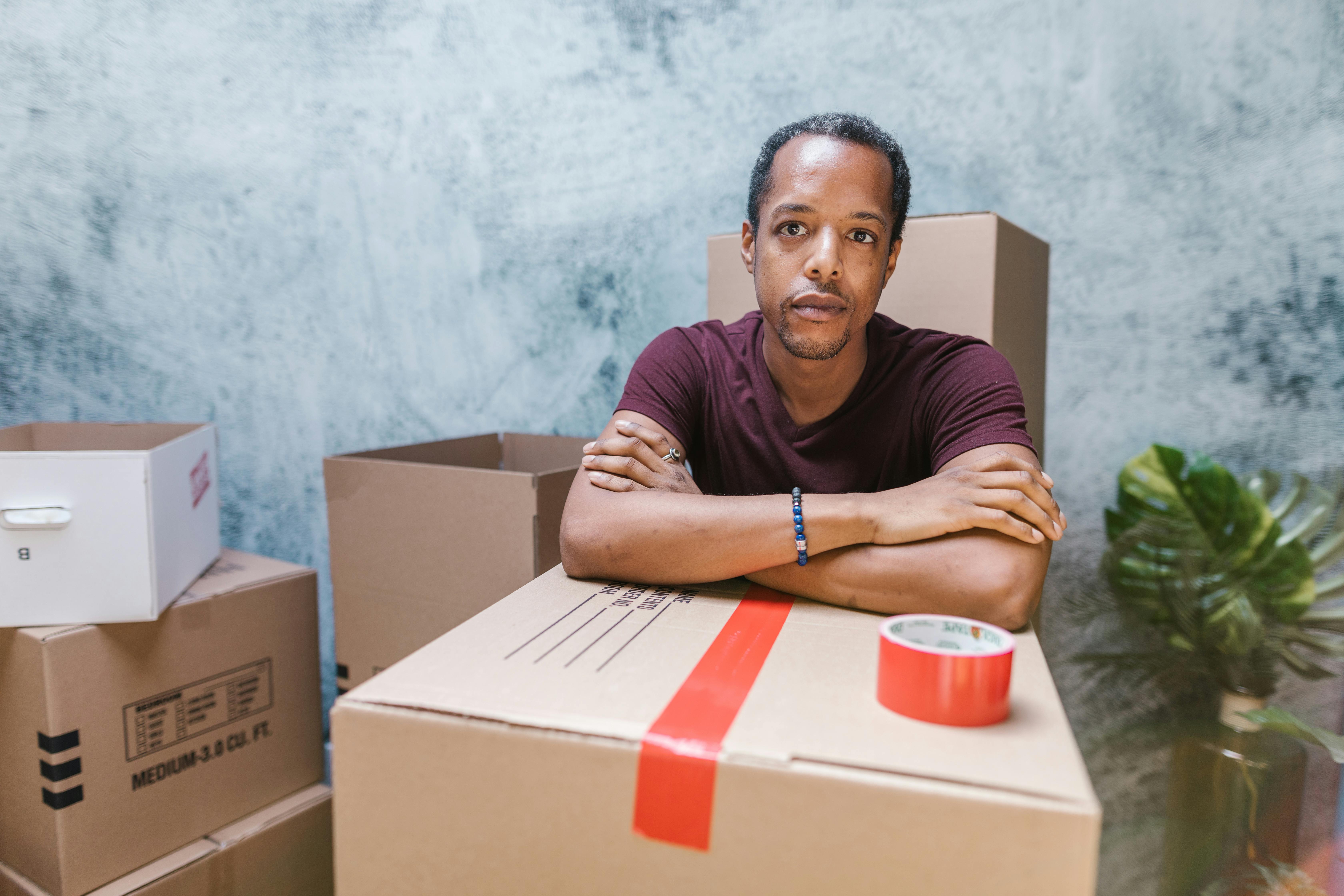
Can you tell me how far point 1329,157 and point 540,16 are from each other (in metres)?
1.57

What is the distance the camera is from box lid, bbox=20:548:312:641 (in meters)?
1.13

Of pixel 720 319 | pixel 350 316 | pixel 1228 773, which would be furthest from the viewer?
pixel 350 316

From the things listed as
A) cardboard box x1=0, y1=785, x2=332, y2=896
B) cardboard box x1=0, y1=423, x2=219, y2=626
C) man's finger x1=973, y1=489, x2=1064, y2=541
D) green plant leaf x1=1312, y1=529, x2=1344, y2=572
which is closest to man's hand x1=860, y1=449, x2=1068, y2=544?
man's finger x1=973, y1=489, x2=1064, y2=541

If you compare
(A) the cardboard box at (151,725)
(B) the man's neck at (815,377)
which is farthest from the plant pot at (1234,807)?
(A) the cardboard box at (151,725)

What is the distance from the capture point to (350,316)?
1.99 metres

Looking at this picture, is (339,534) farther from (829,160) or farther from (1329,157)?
(1329,157)

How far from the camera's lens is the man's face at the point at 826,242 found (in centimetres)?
106

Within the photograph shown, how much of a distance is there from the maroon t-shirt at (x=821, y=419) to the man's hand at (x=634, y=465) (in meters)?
0.07

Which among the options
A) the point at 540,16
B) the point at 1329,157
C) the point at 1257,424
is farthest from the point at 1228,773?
the point at 540,16

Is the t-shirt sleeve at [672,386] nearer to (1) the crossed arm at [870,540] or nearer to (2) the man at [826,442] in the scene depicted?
(2) the man at [826,442]

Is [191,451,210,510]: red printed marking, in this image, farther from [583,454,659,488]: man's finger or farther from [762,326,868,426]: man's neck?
[762,326,868,426]: man's neck

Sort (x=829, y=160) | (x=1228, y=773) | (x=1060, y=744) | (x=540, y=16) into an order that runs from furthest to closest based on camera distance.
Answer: (x=540, y=16) < (x=1228, y=773) < (x=829, y=160) < (x=1060, y=744)

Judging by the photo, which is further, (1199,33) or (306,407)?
(306,407)

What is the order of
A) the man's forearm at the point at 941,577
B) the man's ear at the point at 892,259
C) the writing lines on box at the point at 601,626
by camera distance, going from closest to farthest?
the writing lines on box at the point at 601,626 → the man's forearm at the point at 941,577 → the man's ear at the point at 892,259
